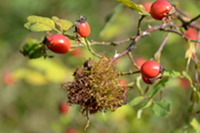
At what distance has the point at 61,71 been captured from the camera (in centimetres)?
541

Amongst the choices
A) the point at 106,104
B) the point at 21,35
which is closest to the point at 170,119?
the point at 106,104

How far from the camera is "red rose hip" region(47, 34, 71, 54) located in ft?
7.59

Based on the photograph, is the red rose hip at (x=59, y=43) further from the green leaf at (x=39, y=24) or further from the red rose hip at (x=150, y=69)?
the red rose hip at (x=150, y=69)

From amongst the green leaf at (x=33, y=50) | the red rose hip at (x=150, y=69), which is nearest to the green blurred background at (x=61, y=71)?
the green leaf at (x=33, y=50)

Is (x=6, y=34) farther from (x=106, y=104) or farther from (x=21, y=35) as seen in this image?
(x=106, y=104)

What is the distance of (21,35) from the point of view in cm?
752

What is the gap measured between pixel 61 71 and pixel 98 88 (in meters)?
3.30

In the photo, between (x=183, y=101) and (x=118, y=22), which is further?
(x=118, y=22)

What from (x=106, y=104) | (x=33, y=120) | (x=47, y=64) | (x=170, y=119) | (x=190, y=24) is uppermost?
(x=190, y=24)

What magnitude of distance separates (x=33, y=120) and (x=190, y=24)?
5.02 metres

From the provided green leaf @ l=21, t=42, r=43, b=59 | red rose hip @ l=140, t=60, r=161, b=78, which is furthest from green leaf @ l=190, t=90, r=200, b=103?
green leaf @ l=21, t=42, r=43, b=59

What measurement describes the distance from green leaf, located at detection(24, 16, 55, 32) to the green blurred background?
7.42 feet

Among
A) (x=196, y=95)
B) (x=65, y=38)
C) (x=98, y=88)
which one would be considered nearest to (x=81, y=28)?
(x=65, y=38)

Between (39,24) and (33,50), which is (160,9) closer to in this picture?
(39,24)
